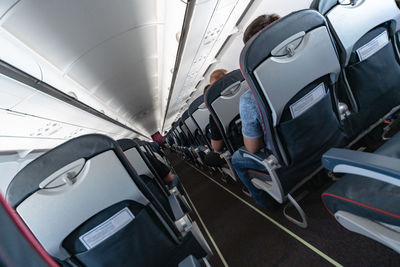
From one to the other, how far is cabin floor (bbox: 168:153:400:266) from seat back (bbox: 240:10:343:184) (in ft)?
2.71

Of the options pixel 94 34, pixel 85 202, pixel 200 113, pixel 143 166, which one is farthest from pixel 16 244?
pixel 94 34

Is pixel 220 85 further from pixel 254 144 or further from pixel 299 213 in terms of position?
pixel 299 213

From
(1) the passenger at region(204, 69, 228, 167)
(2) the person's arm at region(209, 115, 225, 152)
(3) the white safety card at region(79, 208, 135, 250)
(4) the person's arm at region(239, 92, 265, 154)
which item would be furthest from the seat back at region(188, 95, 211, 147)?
(3) the white safety card at region(79, 208, 135, 250)

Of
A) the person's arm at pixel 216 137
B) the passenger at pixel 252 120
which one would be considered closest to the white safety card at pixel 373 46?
the passenger at pixel 252 120

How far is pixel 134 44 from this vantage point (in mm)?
3051

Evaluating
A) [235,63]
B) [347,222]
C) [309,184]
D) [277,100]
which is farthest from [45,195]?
[235,63]

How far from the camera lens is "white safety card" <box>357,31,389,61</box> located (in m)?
1.24

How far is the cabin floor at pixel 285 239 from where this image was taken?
1.27 meters

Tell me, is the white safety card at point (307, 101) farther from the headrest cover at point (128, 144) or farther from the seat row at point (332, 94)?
the headrest cover at point (128, 144)

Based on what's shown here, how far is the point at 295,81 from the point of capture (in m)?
1.04

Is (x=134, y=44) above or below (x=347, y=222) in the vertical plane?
above

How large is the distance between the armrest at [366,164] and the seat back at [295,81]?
0.43 meters

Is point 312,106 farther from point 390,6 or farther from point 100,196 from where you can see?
point 100,196

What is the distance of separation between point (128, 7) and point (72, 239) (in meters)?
2.65
